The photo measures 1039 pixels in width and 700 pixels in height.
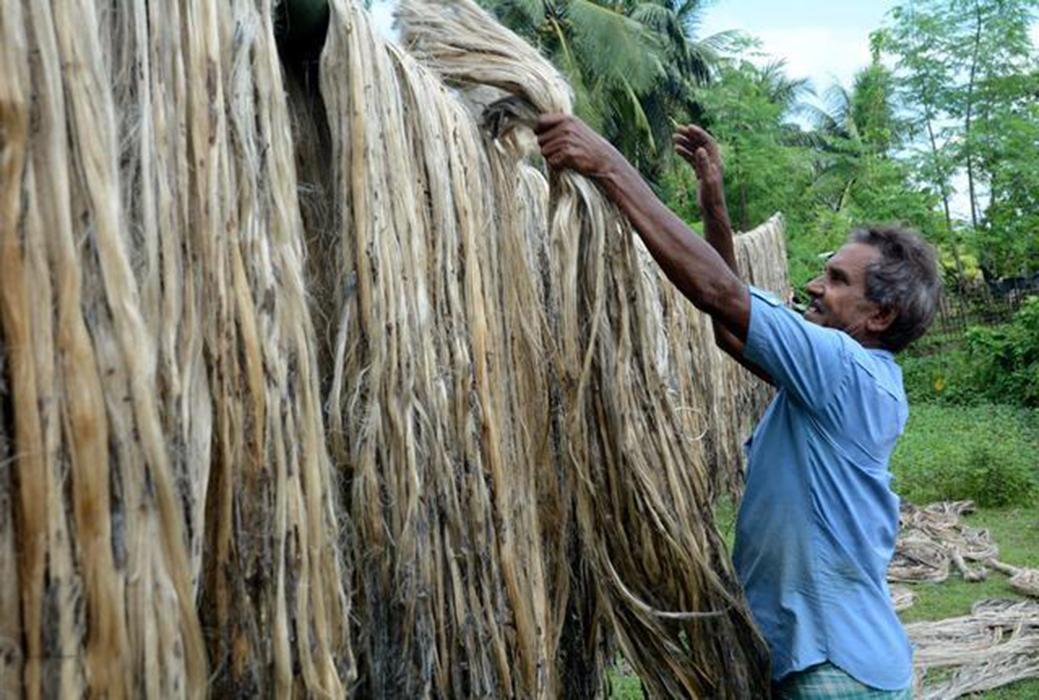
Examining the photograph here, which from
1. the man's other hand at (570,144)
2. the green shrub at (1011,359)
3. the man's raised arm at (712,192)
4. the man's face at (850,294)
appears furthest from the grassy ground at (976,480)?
the man's other hand at (570,144)

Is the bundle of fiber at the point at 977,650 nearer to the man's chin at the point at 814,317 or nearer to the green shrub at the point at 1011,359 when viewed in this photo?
the man's chin at the point at 814,317

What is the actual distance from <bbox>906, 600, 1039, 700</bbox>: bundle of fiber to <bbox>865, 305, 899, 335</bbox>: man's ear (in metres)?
3.13

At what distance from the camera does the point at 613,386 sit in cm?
203

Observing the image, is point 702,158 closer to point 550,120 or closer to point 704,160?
point 704,160

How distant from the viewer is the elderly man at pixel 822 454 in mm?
2127

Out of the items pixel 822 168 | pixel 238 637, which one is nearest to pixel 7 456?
pixel 238 637

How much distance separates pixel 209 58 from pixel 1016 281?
18443 millimetres

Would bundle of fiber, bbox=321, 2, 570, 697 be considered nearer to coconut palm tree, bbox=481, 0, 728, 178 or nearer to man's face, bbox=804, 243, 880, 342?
man's face, bbox=804, 243, 880, 342

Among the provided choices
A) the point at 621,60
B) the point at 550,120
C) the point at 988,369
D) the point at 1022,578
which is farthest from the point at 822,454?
the point at 621,60

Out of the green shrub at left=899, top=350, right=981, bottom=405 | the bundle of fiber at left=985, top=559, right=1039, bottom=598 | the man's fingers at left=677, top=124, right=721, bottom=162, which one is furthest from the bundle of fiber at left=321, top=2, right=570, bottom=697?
the green shrub at left=899, top=350, right=981, bottom=405

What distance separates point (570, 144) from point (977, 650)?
4599 millimetres

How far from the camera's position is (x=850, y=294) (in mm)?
2500

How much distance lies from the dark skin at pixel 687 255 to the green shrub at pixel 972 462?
7461mm

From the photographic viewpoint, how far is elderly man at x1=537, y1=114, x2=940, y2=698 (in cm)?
213
